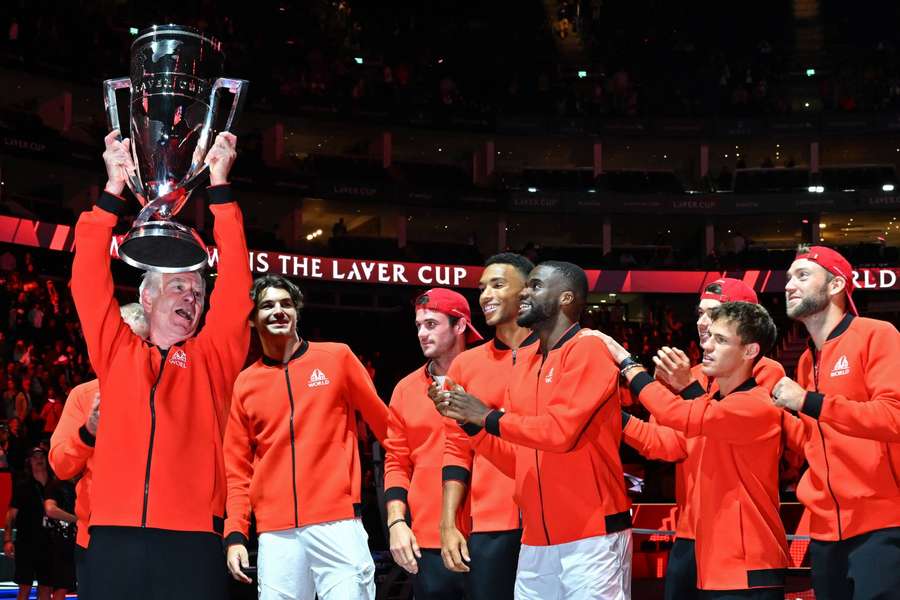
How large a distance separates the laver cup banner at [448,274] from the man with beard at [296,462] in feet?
62.1

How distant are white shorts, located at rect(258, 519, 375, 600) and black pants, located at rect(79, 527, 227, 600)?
163 cm

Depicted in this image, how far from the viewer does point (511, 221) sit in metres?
39.8

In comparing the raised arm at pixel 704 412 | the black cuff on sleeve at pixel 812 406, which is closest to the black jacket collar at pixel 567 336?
the raised arm at pixel 704 412

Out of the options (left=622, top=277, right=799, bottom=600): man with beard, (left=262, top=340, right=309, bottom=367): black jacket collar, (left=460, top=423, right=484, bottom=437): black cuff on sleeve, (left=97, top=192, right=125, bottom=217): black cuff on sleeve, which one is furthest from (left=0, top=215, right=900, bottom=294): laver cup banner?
(left=97, top=192, right=125, bottom=217): black cuff on sleeve

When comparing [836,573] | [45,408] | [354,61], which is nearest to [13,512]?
[45,408]

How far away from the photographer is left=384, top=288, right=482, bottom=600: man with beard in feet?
19.4

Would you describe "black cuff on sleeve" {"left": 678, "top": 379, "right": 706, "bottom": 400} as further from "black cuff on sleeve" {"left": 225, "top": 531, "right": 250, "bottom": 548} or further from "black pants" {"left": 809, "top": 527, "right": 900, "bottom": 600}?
"black cuff on sleeve" {"left": 225, "top": 531, "right": 250, "bottom": 548}

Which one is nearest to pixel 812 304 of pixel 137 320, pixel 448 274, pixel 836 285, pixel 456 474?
pixel 836 285

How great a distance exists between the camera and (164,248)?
4.12 meters

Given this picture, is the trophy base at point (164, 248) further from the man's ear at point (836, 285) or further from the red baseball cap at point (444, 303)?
the man's ear at point (836, 285)

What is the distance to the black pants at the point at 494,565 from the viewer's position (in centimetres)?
548

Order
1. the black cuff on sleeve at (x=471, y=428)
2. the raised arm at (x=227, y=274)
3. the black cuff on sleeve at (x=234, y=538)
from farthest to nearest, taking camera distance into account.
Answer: the black cuff on sleeve at (x=234, y=538)
the black cuff on sleeve at (x=471, y=428)
the raised arm at (x=227, y=274)

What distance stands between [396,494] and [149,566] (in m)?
2.25

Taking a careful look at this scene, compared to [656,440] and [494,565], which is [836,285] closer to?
[656,440]
